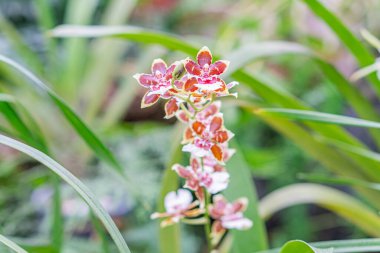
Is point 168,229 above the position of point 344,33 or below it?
below

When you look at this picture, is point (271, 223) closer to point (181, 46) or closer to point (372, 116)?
point (372, 116)

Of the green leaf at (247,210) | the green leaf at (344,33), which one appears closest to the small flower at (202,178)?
the green leaf at (247,210)

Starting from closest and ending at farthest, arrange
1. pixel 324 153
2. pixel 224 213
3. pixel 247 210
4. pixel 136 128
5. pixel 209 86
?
pixel 209 86
pixel 224 213
pixel 247 210
pixel 324 153
pixel 136 128

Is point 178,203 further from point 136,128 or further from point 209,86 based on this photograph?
point 136,128

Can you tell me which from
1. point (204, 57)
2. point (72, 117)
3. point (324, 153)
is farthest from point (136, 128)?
point (204, 57)

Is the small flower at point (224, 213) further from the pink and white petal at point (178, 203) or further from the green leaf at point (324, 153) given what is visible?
the green leaf at point (324, 153)

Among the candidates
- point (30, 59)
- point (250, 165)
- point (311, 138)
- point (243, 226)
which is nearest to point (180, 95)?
point (243, 226)

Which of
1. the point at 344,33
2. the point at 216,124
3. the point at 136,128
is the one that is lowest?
the point at 216,124
